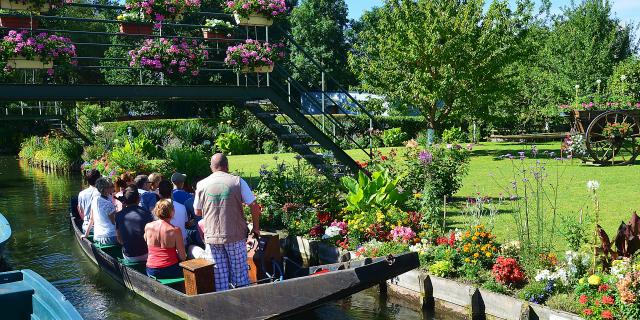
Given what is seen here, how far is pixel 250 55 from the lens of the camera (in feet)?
44.0

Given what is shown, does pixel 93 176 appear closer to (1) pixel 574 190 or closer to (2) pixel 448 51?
(1) pixel 574 190

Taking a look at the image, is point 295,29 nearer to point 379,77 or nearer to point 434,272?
point 379,77

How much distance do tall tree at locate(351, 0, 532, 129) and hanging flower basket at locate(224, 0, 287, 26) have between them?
969cm

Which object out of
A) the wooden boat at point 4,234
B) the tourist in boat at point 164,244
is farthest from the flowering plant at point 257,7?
the tourist in boat at point 164,244

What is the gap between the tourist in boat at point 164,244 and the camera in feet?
24.4

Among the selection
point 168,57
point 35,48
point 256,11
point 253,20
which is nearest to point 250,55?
point 253,20

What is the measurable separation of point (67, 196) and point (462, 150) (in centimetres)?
1194

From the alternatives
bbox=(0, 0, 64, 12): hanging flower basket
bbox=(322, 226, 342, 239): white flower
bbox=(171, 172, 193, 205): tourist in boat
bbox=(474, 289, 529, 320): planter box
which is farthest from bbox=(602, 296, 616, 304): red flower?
bbox=(0, 0, 64, 12): hanging flower basket

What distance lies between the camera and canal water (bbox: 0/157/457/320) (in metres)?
8.21

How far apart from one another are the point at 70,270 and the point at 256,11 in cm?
633

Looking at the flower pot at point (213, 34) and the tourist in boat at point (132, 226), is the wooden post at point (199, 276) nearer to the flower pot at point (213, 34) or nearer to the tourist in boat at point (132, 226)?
the tourist in boat at point (132, 226)

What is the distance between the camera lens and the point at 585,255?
7059 mm

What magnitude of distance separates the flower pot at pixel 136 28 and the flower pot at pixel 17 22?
5.70ft

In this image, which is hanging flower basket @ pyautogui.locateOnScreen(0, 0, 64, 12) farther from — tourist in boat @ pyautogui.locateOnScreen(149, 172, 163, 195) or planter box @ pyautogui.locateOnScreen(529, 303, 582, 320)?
planter box @ pyautogui.locateOnScreen(529, 303, 582, 320)
